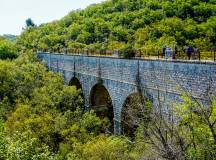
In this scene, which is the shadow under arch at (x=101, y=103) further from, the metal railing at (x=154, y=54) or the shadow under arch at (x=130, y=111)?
the shadow under arch at (x=130, y=111)

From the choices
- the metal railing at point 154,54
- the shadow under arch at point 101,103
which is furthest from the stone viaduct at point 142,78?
the metal railing at point 154,54

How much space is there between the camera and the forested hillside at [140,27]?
55.0 m

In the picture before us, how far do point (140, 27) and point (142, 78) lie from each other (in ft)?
147

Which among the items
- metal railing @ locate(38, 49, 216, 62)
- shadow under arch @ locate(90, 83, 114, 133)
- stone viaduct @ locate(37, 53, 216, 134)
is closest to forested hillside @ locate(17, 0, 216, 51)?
metal railing @ locate(38, 49, 216, 62)

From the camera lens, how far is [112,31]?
76250 millimetres

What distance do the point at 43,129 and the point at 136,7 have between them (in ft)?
194

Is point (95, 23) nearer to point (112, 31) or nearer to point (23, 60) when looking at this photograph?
point (112, 31)

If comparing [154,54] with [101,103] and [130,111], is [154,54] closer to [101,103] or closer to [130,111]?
[130,111]

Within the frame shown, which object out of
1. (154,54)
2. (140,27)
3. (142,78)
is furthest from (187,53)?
(140,27)

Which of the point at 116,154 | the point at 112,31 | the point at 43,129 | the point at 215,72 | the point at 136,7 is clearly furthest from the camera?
the point at 136,7

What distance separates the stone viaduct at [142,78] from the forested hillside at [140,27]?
460 centimetres

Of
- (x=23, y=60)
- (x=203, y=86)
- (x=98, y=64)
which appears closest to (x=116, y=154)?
(x=203, y=86)

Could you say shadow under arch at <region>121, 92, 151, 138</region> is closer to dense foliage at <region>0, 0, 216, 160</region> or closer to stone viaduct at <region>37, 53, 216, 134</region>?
dense foliage at <region>0, 0, 216, 160</region>

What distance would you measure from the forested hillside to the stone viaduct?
4599 mm
